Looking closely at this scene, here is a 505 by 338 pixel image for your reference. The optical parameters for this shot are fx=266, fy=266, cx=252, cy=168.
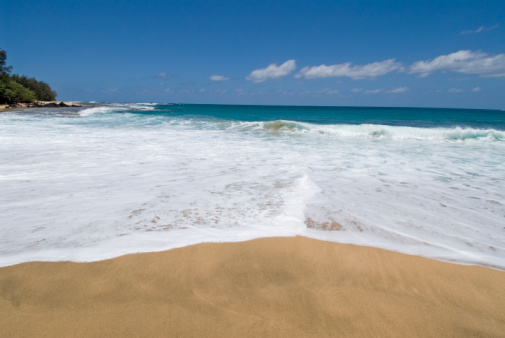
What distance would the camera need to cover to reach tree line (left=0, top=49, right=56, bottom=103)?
31850mm

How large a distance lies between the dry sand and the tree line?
40779mm

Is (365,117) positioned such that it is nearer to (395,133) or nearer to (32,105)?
(395,133)

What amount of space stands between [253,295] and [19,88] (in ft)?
151

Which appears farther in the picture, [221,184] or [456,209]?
Answer: [221,184]

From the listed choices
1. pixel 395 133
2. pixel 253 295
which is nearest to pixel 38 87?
pixel 395 133

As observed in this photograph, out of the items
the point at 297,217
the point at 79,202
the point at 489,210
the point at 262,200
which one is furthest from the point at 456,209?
the point at 79,202

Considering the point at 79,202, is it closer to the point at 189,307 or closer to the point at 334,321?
the point at 189,307

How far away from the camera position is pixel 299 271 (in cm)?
226

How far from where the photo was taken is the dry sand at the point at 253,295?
168 centimetres

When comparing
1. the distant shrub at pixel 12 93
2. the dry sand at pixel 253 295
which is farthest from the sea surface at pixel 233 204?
the distant shrub at pixel 12 93

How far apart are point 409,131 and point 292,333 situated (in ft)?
56.8

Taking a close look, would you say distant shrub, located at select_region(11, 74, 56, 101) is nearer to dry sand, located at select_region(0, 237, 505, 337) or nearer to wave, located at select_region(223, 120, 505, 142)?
wave, located at select_region(223, 120, 505, 142)

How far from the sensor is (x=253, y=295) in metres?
1.94

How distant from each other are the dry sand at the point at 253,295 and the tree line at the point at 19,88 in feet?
134
